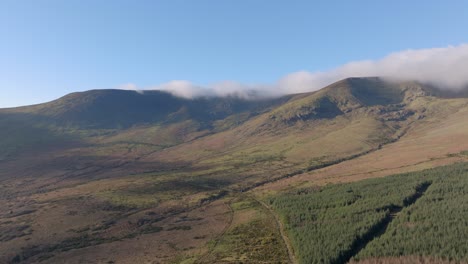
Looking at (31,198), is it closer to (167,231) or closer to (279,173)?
(167,231)

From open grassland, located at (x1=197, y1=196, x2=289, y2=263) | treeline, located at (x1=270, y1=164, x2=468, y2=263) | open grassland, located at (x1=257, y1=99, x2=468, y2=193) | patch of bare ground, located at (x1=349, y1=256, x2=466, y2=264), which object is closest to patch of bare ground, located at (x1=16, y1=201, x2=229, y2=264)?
open grassland, located at (x1=197, y1=196, x2=289, y2=263)

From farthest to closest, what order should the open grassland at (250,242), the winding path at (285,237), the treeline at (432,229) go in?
the open grassland at (250,242) → the winding path at (285,237) → the treeline at (432,229)

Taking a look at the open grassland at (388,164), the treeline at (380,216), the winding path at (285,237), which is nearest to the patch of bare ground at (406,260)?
the treeline at (380,216)

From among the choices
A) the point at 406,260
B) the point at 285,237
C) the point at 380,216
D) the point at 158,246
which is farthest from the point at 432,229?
the point at 158,246

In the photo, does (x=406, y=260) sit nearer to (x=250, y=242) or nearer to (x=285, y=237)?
(x=285, y=237)

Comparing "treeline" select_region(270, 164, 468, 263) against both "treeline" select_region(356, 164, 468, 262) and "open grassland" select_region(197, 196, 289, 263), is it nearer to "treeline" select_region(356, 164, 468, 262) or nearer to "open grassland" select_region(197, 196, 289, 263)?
"treeline" select_region(356, 164, 468, 262)

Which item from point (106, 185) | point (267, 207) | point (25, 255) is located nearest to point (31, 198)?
point (106, 185)

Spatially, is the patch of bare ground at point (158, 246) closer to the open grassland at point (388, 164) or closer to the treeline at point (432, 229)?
the treeline at point (432, 229)

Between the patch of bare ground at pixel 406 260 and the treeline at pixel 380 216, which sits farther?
the treeline at pixel 380 216
